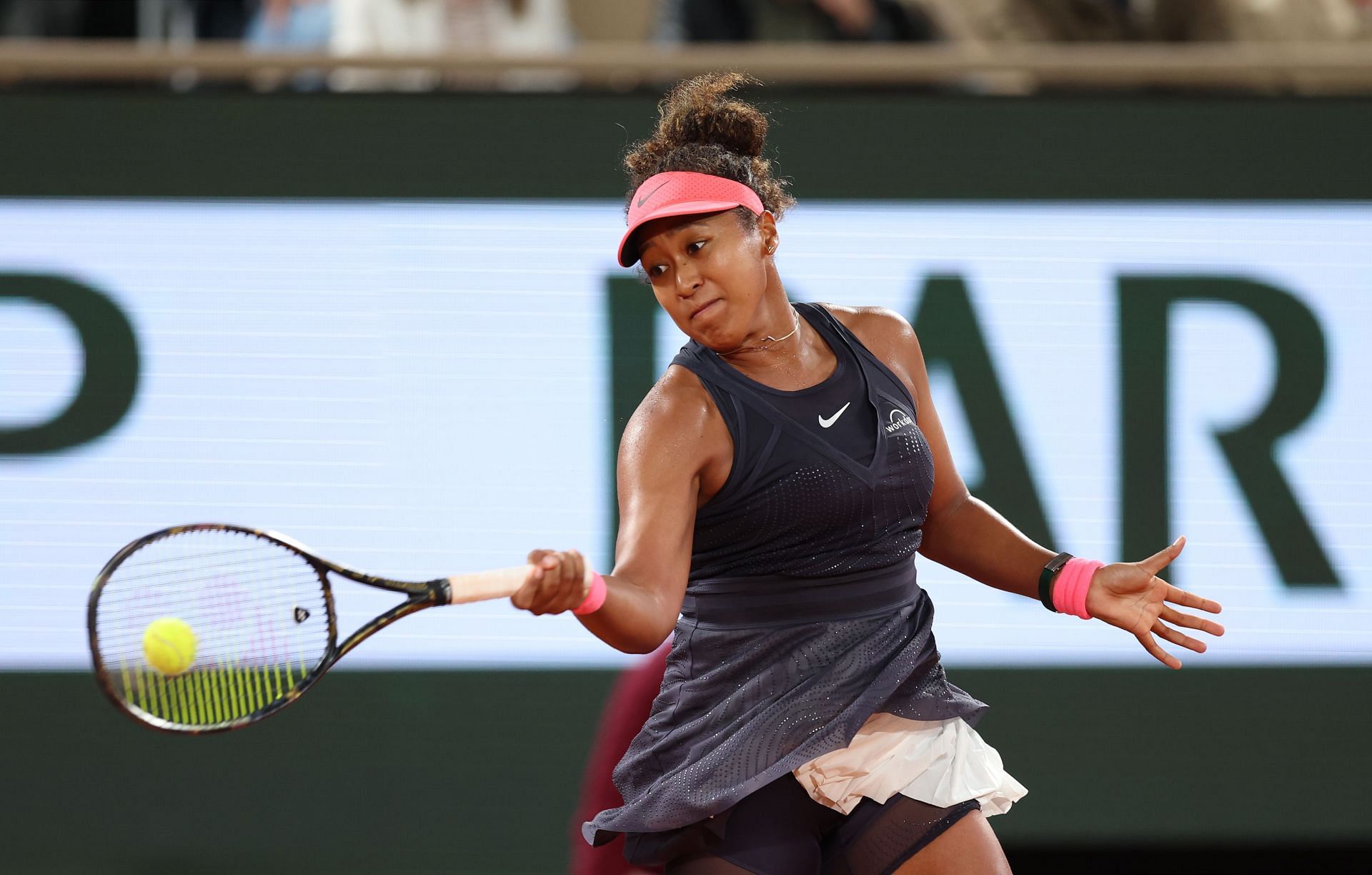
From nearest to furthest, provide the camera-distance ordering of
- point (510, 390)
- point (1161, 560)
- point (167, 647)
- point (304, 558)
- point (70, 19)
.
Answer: point (304, 558), point (167, 647), point (1161, 560), point (510, 390), point (70, 19)

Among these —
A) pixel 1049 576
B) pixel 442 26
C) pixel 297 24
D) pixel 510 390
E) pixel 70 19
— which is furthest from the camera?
pixel 70 19

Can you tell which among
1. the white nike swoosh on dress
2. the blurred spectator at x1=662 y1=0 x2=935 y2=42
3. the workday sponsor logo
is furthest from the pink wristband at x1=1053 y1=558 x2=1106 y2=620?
the blurred spectator at x1=662 y1=0 x2=935 y2=42

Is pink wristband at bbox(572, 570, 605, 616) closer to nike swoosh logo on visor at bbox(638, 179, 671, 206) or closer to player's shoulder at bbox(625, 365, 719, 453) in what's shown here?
player's shoulder at bbox(625, 365, 719, 453)

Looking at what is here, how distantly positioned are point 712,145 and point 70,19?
3575mm

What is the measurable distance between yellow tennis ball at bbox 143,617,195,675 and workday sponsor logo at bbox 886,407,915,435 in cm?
105

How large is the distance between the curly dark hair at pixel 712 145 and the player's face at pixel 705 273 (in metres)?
0.07

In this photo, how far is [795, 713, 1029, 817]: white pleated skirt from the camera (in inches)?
92.8

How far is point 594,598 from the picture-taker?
2.12 m

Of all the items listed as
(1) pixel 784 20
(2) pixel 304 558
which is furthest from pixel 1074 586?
(1) pixel 784 20

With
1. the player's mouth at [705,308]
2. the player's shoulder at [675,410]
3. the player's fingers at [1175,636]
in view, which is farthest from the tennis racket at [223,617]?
the player's fingers at [1175,636]

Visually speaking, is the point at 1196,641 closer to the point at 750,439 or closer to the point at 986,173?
the point at 750,439

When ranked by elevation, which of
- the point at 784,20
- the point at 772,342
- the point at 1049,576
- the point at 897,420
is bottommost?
the point at 1049,576

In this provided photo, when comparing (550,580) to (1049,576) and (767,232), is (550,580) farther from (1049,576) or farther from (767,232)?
(1049,576)

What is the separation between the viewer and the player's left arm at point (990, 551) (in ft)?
8.21
